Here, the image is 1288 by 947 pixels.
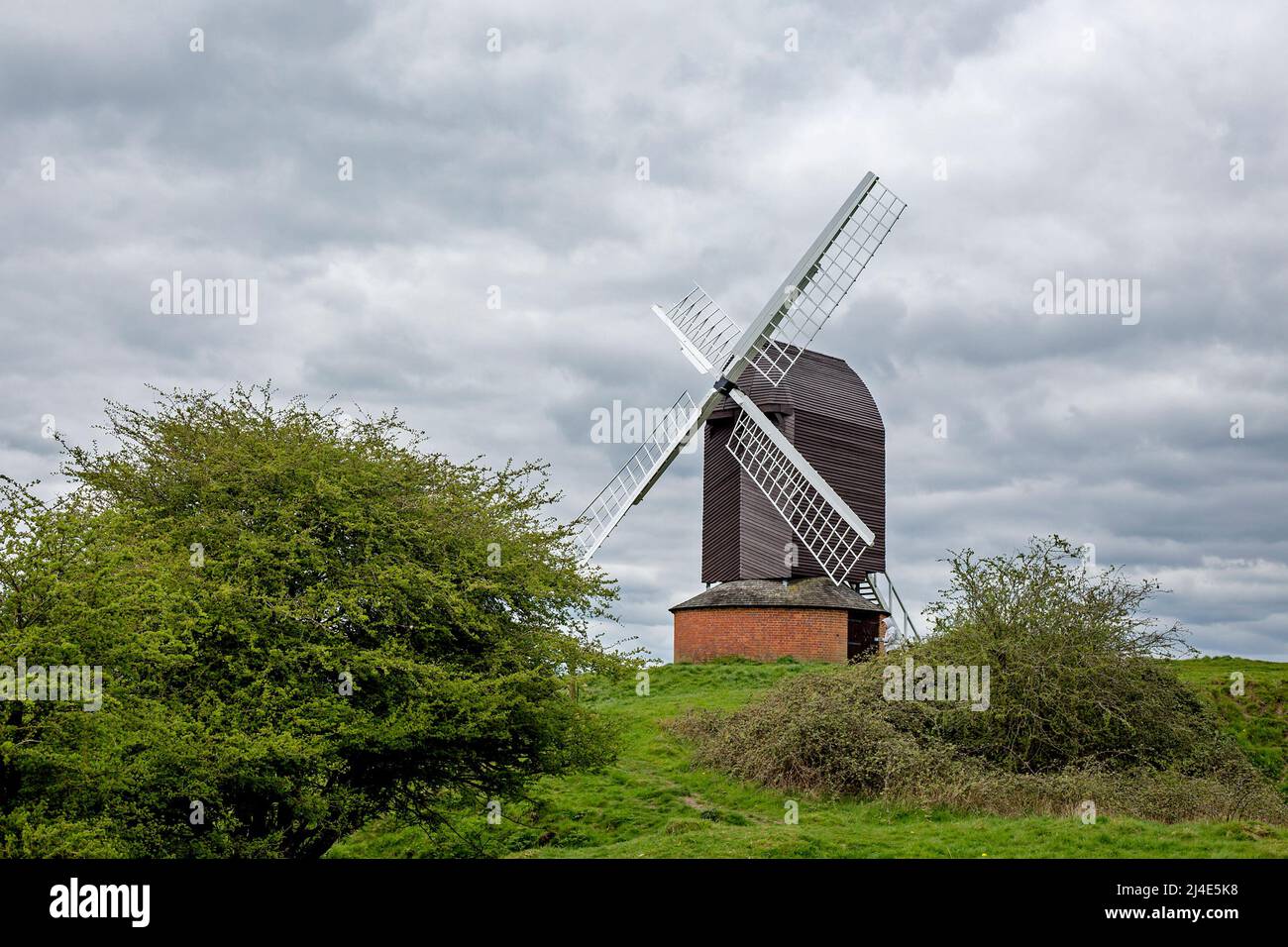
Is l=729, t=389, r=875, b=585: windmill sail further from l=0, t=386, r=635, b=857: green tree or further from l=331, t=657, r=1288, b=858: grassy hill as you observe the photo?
l=0, t=386, r=635, b=857: green tree

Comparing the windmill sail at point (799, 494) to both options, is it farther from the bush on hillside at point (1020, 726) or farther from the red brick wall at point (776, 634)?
the bush on hillside at point (1020, 726)

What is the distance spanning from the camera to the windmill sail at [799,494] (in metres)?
39.0

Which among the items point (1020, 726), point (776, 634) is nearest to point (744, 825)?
point (1020, 726)

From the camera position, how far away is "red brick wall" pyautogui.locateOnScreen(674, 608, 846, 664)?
3853 cm

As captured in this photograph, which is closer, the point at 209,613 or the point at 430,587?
the point at 209,613

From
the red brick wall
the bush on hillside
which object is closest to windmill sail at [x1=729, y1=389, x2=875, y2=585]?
the red brick wall

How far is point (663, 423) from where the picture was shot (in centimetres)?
4109

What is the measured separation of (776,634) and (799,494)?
5082 millimetres

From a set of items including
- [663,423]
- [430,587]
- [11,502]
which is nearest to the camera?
[11,502]
